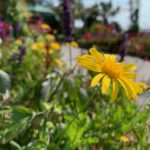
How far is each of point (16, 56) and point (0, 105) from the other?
2173 mm

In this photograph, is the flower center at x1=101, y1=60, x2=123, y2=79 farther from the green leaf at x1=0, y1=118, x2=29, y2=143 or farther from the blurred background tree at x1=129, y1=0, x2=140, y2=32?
the blurred background tree at x1=129, y1=0, x2=140, y2=32

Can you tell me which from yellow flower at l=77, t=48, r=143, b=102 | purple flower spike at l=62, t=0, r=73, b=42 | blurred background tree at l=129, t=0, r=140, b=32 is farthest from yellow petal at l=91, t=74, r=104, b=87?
blurred background tree at l=129, t=0, r=140, b=32

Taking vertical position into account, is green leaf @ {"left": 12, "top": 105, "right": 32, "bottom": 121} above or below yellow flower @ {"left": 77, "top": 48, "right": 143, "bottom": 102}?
below

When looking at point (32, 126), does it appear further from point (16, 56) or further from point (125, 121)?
point (16, 56)

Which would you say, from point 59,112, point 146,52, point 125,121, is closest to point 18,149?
point 59,112

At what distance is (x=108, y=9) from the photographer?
1485 inches

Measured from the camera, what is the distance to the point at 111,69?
1.70 m

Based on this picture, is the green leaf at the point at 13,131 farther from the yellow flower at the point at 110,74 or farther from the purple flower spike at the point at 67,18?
the purple flower spike at the point at 67,18

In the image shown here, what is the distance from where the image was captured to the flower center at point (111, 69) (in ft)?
5.56

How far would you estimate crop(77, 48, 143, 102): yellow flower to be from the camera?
1623mm

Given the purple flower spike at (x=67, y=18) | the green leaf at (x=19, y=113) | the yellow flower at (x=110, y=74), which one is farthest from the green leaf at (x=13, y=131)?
the purple flower spike at (x=67, y=18)

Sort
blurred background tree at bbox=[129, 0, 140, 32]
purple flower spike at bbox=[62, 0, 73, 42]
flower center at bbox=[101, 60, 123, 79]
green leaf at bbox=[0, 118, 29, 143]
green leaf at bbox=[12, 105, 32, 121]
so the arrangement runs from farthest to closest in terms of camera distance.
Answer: blurred background tree at bbox=[129, 0, 140, 32], purple flower spike at bbox=[62, 0, 73, 42], green leaf at bbox=[12, 105, 32, 121], green leaf at bbox=[0, 118, 29, 143], flower center at bbox=[101, 60, 123, 79]

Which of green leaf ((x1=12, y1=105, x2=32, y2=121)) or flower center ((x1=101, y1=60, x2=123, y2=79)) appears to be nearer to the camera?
flower center ((x1=101, y1=60, x2=123, y2=79))

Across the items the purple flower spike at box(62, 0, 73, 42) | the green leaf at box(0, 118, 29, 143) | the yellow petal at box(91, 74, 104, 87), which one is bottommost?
the green leaf at box(0, 118, 29, 143)
